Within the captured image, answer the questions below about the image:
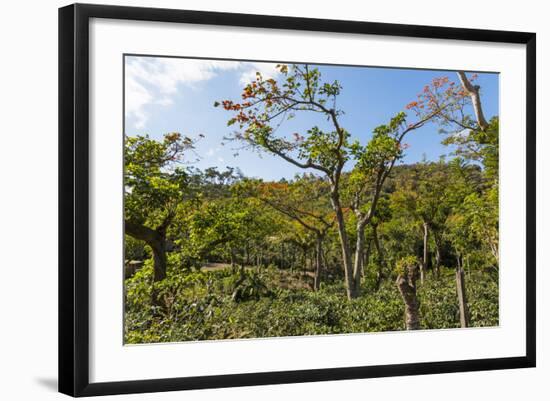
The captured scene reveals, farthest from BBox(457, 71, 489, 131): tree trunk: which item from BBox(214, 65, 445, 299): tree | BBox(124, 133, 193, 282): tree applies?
BBox(124, 133, 193, 282): tree

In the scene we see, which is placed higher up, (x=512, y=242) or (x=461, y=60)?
(x=461, y=60)

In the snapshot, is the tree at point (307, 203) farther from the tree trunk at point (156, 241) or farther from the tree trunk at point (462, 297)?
the tree trunk at point (462, 297)

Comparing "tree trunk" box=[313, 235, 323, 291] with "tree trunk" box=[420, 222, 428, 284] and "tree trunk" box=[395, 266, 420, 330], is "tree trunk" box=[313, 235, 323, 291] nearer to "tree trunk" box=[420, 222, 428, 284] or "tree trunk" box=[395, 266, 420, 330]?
"tree trunk" box=[395, 266, 420, 330]

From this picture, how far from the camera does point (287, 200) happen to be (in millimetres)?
5422

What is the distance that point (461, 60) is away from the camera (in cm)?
530

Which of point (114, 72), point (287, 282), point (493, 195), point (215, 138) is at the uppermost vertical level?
point (114, 72)

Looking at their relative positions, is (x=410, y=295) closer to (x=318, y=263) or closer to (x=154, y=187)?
(x=318, y=263)

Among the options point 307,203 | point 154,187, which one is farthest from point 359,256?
point 154,187

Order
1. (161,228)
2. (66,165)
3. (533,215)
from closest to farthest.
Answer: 1. (66,165)
2. (161,228)
3. (533,215)

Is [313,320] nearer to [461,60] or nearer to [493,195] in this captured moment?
[493,195]

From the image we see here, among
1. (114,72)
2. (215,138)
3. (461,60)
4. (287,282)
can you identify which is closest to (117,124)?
(114,72)

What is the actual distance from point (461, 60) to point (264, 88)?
1.62 m

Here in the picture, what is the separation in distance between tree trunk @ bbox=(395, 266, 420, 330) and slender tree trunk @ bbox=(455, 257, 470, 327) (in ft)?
1.28

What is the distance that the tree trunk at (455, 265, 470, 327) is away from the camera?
5613 millimetres
